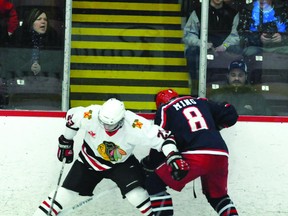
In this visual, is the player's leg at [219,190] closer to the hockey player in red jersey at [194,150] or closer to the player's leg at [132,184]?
the hockey player in red jersey at [194,150]

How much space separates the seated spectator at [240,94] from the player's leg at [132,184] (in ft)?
2.91

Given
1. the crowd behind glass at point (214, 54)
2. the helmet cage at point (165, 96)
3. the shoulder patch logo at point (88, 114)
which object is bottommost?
the shoulder patch logo at point (88, 114)

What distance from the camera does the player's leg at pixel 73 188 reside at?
4.80 m

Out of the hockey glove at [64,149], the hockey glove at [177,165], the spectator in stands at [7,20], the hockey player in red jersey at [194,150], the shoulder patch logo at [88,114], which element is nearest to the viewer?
the hockey glove at [177,165]

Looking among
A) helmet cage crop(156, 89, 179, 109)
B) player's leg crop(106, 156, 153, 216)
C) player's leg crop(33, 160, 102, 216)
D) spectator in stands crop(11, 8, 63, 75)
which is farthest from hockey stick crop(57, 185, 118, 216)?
spectator in stands crop(11, 8, 63, 75)

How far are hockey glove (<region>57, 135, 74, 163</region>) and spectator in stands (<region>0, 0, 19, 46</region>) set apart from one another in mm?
868

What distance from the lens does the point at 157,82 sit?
5.46 metres

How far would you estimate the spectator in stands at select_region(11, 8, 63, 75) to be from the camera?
17.6 ft

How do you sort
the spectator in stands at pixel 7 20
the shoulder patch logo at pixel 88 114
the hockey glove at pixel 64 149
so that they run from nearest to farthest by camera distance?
the shoulder patch logo at pixel 88 114
the hockey glove at pixel 64 149
the spectator in stands at pixel 7 20

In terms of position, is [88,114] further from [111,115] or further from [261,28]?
[261,28]

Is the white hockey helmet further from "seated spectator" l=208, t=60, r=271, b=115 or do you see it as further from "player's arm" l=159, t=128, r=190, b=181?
"seated spectator" l=208, t=60, r=271, b=115

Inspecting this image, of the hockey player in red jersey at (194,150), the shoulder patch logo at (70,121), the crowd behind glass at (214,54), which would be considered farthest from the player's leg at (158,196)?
the crowd behind glass at (214,54)

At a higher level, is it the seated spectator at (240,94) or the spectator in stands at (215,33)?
the spectator in stands at (215,33)

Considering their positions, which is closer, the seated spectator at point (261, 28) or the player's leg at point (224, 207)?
the player's leg at point (224, 207)
